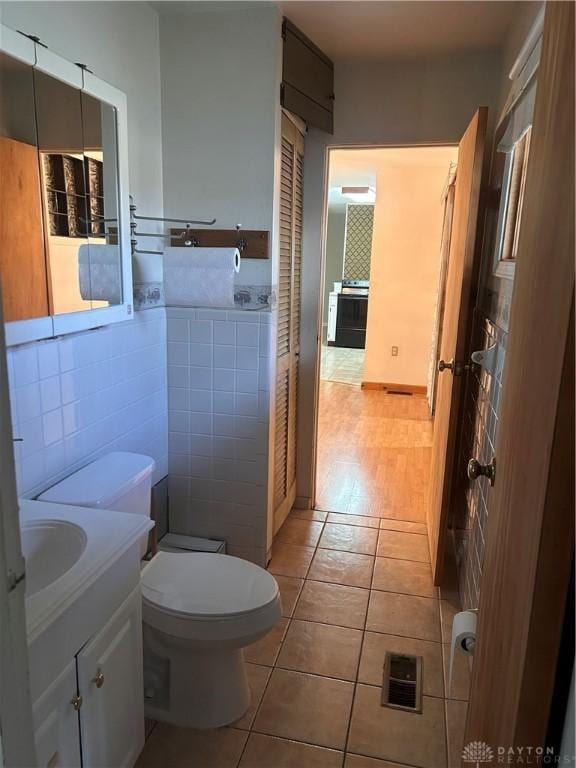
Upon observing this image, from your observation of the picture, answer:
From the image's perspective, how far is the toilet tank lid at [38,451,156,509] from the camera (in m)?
1.62

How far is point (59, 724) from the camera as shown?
113 centimetres

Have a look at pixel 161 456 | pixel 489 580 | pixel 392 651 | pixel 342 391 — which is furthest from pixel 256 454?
pixel 342 391

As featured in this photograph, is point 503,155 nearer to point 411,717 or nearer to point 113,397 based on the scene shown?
point 113,397

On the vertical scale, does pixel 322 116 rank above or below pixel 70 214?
above

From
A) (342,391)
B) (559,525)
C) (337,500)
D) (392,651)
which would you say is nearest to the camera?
(559,525)

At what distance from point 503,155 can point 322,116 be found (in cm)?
82

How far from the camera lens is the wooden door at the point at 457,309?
6.93ft

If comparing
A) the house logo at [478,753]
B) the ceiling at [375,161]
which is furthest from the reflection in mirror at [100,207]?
the ceiling at [375,161]

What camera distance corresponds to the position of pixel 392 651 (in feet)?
6.65

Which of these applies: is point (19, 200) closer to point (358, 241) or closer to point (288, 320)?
point (288, 320)

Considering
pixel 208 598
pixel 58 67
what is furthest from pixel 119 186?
pixel 208 598

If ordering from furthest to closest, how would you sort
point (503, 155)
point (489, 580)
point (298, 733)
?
point (503, 155), point (298, 733), point (489, 580)

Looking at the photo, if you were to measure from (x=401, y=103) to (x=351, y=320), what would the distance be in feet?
19.1

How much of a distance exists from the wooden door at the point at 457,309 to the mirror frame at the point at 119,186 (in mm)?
1294
